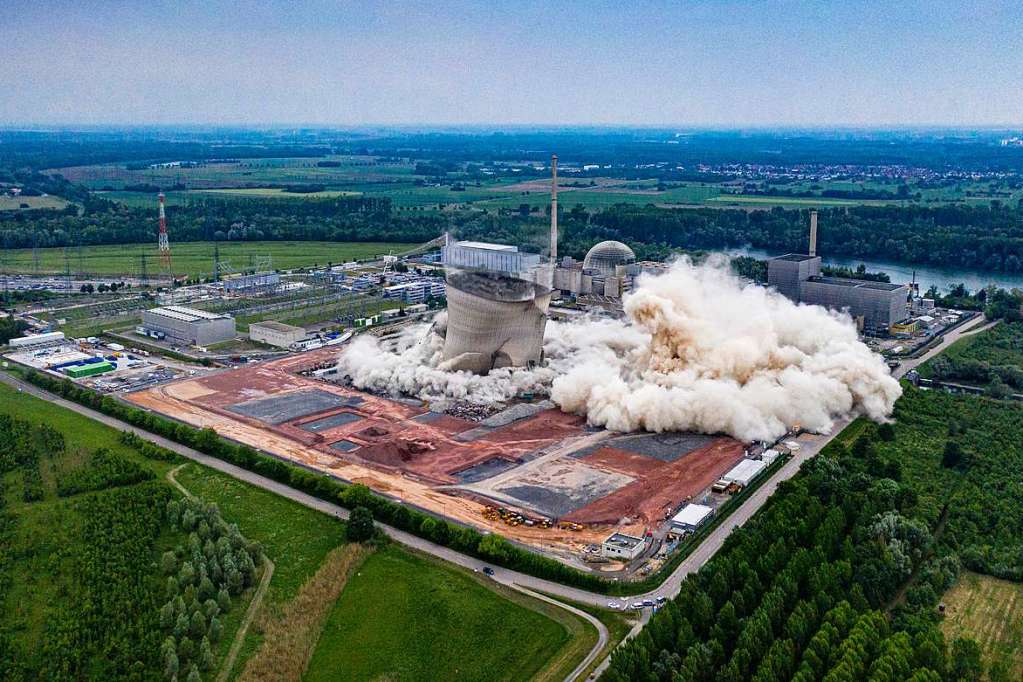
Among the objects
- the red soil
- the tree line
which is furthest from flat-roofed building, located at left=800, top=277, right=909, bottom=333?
the tree line

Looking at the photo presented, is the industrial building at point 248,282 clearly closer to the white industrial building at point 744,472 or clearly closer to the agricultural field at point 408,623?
the agricultural field at point 408,623

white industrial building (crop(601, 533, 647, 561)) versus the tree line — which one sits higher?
the tree line

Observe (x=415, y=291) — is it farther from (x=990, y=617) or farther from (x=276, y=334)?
(x=990, y=617)

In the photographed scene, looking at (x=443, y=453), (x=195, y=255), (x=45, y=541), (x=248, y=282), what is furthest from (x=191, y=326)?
(x=195, y=255)

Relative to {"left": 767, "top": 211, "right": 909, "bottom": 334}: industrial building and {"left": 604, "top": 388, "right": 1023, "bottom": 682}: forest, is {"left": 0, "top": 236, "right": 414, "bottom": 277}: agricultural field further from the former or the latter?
{"left": 604, "top": 388, "right": 1023, "bottom": 682}: forest

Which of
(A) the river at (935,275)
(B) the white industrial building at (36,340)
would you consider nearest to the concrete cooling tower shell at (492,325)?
(B) the white industrial building at (36,340)
